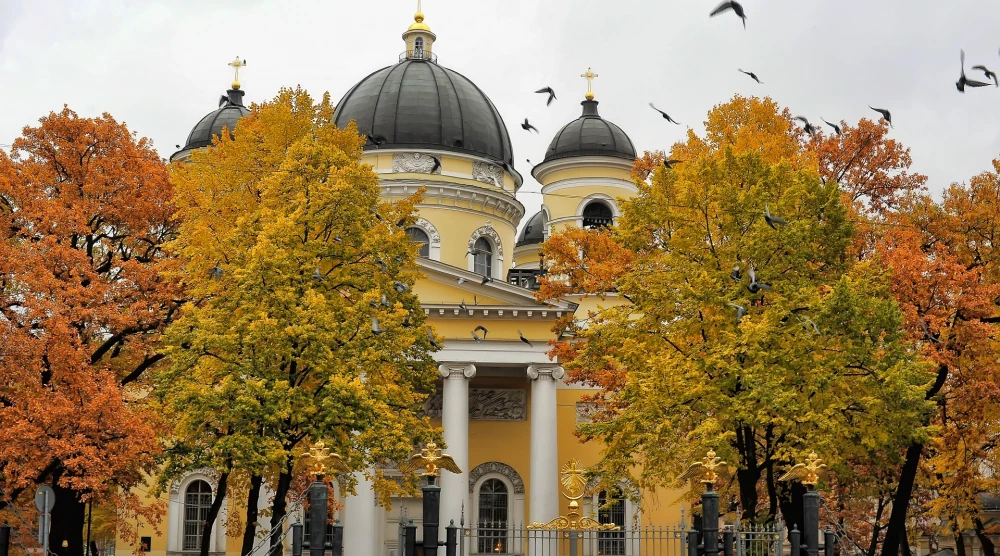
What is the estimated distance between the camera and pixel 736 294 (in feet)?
84.9

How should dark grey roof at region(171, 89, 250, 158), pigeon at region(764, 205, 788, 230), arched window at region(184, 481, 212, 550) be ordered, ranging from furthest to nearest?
dark grey roof at region(171, 89, 250, 158) < arched window at region(184, 481, 212, 550) < pigeon at region(764, 205, 788, 230)

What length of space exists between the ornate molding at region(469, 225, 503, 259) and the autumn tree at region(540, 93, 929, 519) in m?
19.1

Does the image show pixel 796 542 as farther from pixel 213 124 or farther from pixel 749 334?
pixel 213 124

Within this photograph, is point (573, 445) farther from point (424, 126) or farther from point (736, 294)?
point (736, 294)

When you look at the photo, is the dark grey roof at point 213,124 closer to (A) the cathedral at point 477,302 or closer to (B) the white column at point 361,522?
(A) the cathedral at point 477,302

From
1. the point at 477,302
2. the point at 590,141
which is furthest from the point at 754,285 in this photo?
the point at 590,141

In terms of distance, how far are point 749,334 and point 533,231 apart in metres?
35.3

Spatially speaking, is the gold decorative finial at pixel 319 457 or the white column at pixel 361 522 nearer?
the gold decorative finial at pixel 319 457

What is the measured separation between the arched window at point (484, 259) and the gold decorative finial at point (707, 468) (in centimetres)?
2457

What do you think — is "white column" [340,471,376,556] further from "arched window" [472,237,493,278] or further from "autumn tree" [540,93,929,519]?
"autumn tree" [540,93,929,519]

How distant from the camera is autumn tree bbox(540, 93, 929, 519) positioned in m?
24.6

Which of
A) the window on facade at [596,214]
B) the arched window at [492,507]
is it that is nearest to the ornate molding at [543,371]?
the arched window at [492,507]

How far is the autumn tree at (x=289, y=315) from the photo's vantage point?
25.1m

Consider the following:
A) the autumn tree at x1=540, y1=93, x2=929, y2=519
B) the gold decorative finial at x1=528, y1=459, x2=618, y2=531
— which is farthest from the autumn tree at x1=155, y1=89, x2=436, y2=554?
the autumn tree at x1=540, y1=93, x2=929, y2=519
